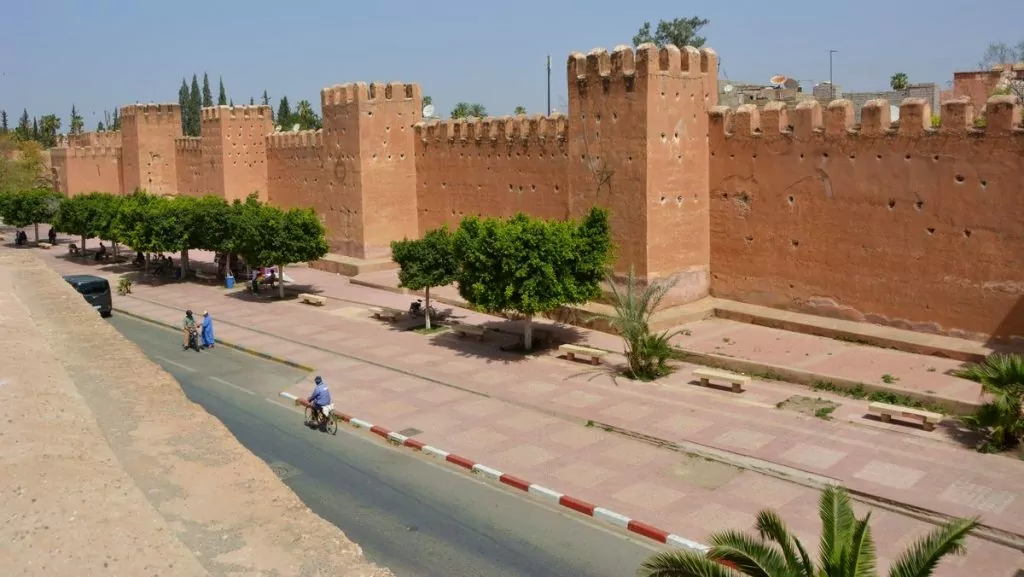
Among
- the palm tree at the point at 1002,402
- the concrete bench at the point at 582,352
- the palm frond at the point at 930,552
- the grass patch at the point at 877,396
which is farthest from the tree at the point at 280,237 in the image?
the palm frond at the point at 930,552

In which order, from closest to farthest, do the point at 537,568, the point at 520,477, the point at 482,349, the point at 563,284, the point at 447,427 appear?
1. the point at 537,568
2. the point at 520,477
3. the point at 447,427
4. the point at 563,284
5. the point at 482,349

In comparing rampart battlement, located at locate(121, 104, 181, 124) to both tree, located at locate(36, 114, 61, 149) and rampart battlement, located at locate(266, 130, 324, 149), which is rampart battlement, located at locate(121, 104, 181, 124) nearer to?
rampart battlement, located at locate(266, 130, 324, 149)

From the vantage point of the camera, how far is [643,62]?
778 inches

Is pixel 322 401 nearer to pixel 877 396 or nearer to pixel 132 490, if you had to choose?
pixel 132 490

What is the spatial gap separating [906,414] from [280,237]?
18.0m

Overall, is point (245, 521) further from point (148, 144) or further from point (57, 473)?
point (148, 144)

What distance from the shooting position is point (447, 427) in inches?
591

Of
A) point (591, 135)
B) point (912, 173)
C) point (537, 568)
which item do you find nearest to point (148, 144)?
point (591, 135)

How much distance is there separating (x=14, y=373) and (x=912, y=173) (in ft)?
52.3

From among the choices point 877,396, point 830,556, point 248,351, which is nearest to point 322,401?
point 248,351

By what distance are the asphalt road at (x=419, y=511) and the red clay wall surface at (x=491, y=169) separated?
10.4m

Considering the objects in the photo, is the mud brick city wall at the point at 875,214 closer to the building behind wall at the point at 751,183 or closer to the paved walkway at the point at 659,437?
the building behind wall at the point at 751,183

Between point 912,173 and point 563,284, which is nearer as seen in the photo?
point 912,173

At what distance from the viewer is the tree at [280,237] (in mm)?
26141
